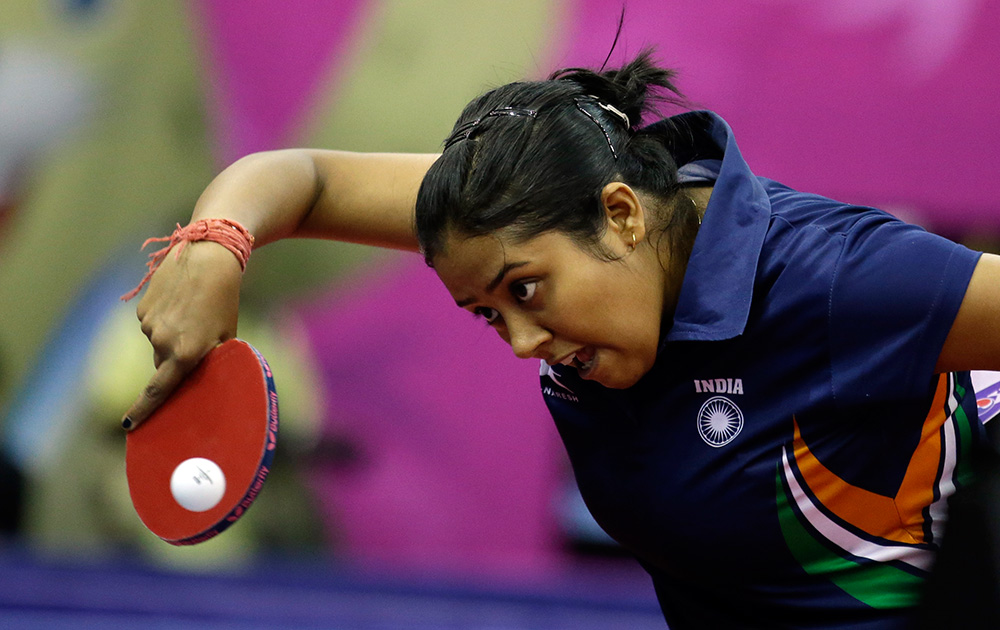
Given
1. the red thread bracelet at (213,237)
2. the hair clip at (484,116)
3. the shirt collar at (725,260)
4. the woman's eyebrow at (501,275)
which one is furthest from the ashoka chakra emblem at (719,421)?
the red thread bracelet at (213,237)

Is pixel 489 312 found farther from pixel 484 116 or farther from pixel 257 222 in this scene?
pixel 257 222

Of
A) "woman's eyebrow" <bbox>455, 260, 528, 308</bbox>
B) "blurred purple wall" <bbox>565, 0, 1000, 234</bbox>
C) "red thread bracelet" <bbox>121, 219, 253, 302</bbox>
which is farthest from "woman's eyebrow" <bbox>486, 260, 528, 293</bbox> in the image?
"blurred purple wall" <bbox>565, 0, 1000, 234</bbox>

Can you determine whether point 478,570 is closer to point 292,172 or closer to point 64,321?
point 64,321

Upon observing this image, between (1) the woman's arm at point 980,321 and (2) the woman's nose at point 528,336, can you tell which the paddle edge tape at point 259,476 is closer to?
(2) the woman's nose at point 528,336

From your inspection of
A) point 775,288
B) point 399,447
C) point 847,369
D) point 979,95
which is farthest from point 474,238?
point 979,95

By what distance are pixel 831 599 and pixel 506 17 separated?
9.97 ft

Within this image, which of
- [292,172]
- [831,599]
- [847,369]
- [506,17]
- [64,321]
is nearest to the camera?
[847,369]

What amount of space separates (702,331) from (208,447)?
0.71 meters

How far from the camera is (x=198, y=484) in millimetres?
1446

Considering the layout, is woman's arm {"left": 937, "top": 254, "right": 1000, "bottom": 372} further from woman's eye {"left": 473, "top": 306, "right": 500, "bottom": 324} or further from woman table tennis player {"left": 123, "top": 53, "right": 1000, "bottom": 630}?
woman's eye {"left": 473, "top": 306, "right": 500, "bottom": 324}

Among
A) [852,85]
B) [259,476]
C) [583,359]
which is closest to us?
[259,476]

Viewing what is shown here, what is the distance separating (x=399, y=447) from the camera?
13.6 feet

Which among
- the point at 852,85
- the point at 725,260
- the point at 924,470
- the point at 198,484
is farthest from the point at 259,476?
the point at 852,85

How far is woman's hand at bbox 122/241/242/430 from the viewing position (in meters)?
1.45
